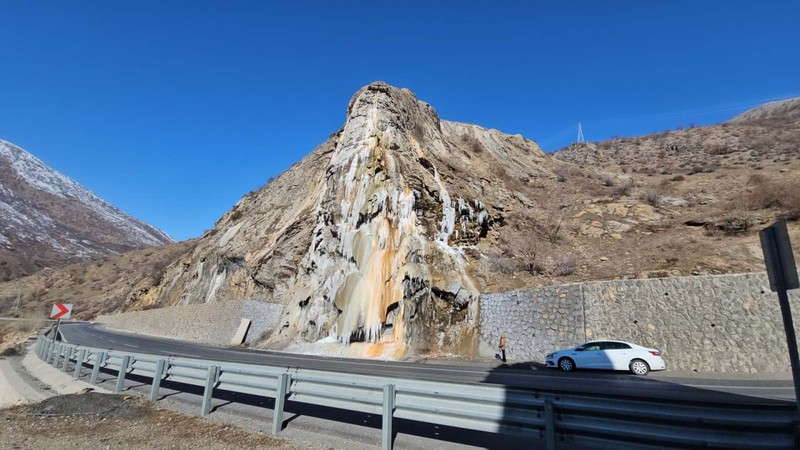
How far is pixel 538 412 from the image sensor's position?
4.36 m

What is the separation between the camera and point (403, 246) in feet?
86.6

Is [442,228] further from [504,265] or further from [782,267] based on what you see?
[782,267]

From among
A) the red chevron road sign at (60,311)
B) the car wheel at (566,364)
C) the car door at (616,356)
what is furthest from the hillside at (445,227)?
the red chevron road sign at (60,311)

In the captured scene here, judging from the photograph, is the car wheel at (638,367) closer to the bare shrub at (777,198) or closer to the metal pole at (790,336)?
the metal pole at (790,336)

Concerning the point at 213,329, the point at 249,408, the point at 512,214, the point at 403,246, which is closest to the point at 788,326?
the point at 249,408

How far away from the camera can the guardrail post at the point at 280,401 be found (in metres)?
5.98

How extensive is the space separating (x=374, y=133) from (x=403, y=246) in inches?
475

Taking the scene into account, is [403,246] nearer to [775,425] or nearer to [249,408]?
[249,408]

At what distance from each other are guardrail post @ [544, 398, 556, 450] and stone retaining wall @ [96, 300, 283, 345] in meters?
31.3

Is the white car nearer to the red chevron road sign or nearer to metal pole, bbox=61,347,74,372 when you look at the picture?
metal pole, bbox=61,347,74,372

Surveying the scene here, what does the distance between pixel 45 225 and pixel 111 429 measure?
579 feet

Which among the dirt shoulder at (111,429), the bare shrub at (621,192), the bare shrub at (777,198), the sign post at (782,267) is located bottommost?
the dirt shoulder at (111,429)

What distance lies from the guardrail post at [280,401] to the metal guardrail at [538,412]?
0.01 m

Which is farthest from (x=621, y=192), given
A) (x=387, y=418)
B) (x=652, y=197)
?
(x=387, y=418)
